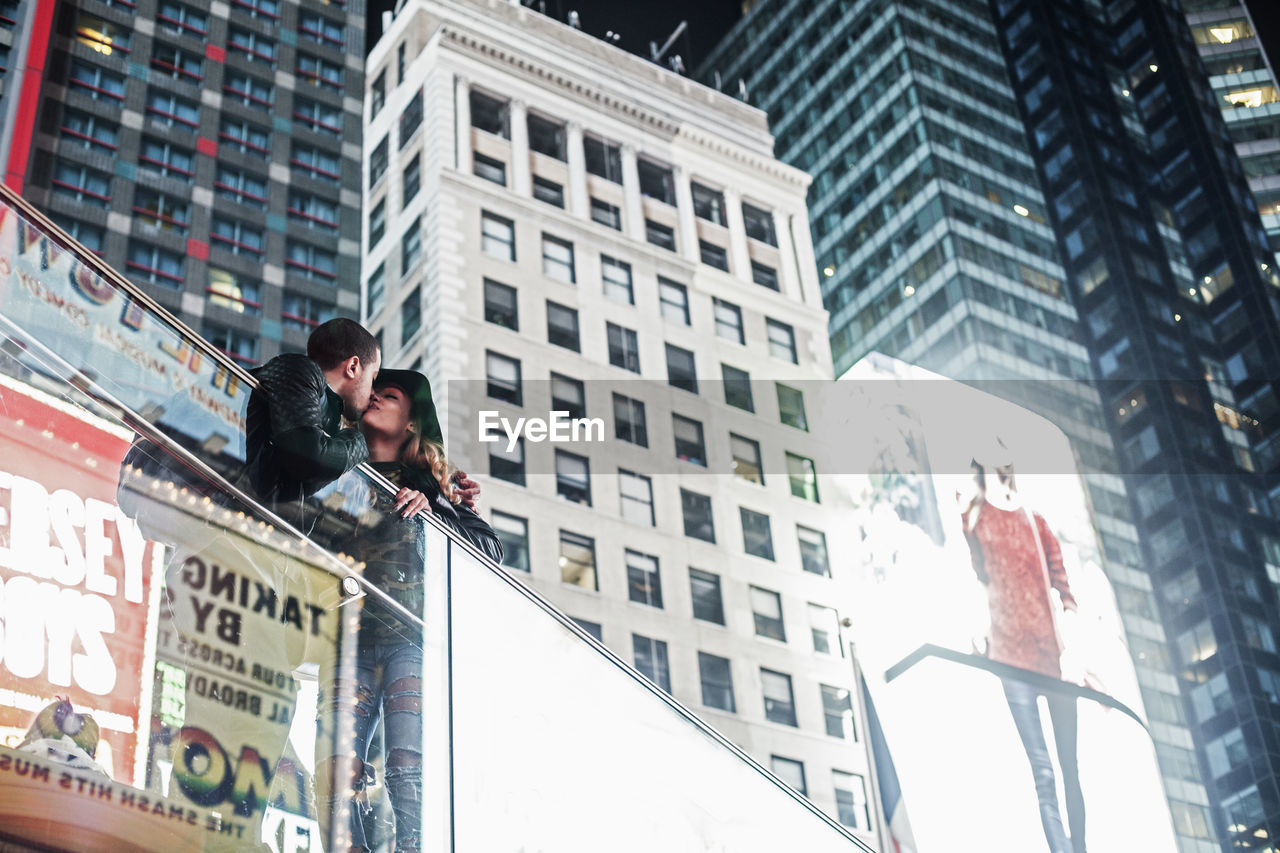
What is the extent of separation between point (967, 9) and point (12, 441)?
11490 cm

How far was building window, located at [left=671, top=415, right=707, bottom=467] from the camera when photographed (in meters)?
56.4

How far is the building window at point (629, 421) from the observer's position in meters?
55.0

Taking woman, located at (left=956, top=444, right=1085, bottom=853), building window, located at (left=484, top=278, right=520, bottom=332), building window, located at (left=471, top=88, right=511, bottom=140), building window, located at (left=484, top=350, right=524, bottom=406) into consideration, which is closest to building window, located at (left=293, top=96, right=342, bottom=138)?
building window, located at (left=471, top=88, right=511, bottom=140)

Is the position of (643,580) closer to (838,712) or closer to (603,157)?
(838,712)

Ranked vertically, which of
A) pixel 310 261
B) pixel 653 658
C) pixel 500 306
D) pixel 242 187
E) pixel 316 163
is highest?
pixel 316 163

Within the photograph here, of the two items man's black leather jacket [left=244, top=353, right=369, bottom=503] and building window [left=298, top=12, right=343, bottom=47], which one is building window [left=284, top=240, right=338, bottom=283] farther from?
man's black leather jacket [left=244, top=353, right=369, bottom=503]

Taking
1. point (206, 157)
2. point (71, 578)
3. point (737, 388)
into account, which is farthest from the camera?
point (206, 157)

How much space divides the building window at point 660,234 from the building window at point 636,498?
1375cm

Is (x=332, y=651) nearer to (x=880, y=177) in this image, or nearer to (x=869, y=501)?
(x=869, y=501)

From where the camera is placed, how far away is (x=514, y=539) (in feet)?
161

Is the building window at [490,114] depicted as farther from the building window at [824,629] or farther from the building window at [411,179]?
the building window at [824,629]

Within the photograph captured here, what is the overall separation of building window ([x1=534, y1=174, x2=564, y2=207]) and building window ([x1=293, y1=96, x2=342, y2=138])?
20.8 meters

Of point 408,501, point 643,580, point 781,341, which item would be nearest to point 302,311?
point 781,341

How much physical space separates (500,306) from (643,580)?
1132cm
